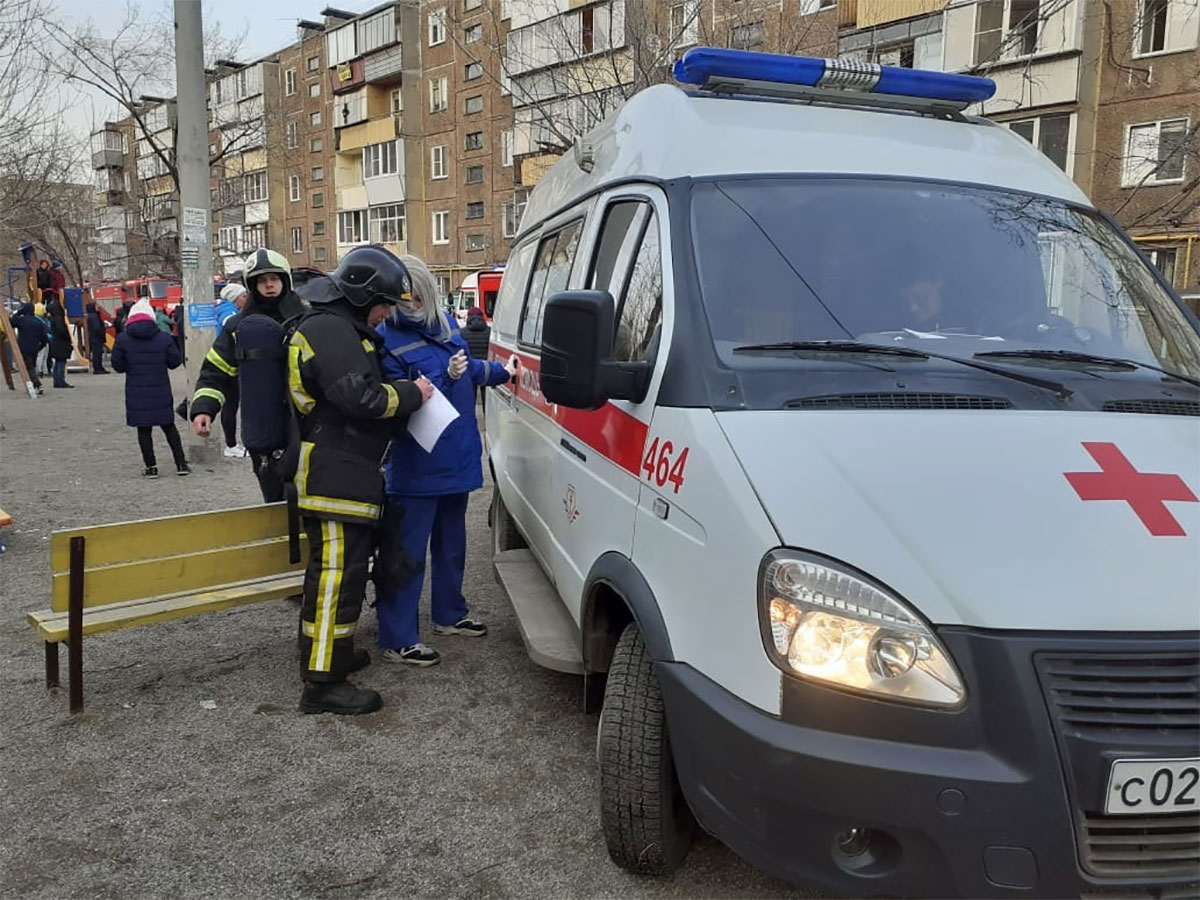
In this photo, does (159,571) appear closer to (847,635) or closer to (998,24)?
(847,635)

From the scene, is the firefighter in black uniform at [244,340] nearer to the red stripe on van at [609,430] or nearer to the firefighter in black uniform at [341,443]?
the firefighter in black uniform at [341,443]

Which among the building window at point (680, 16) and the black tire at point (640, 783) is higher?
the building window at point (680, 16)

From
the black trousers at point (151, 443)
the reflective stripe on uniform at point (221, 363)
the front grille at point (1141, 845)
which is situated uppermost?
the reflective stripe on uniform at point (221, 363)

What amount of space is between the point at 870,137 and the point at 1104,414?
1.38m

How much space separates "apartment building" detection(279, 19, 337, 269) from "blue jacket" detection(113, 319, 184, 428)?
43.8 m

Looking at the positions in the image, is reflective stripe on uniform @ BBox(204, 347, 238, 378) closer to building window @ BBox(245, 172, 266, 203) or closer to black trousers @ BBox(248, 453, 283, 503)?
black trousers @ BBox(248, 453, 283, 503)

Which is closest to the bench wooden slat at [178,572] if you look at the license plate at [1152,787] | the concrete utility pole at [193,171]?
the license plate at [1152,787]

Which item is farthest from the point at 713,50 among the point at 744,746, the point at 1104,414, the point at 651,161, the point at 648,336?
the point at 744,746

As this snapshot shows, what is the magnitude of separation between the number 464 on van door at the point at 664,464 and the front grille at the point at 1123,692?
3.28 ft

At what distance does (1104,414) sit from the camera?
242 centimetres

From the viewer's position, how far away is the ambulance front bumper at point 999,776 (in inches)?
75.0

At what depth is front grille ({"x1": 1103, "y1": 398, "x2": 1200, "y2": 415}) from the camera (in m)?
2.48

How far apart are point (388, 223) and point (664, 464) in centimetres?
4592

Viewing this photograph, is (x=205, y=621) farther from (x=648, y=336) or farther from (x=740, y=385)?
(x=740, y=385)
